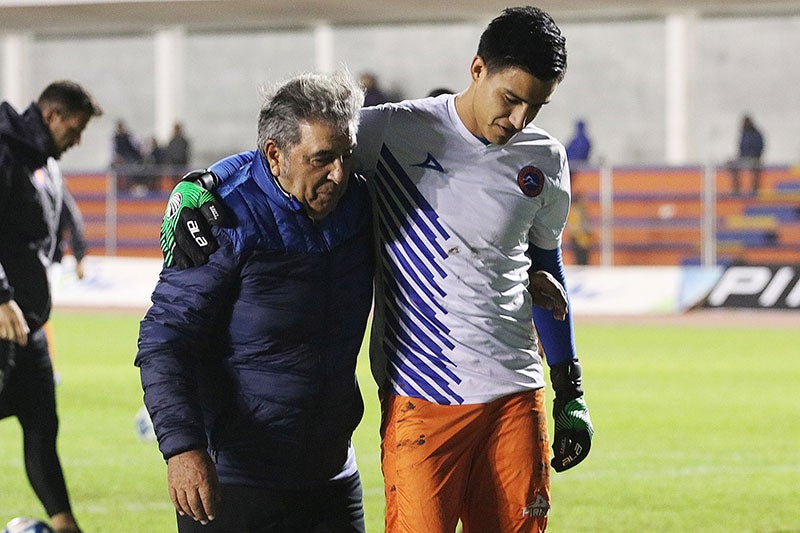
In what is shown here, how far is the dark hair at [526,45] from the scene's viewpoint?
408cm

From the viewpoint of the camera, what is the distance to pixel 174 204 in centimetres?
394

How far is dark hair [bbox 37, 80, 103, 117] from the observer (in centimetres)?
684

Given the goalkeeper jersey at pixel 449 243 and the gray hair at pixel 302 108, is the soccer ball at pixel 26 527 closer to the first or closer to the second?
the goalkeeper jersey at pixel 449 243

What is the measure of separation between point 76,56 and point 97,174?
8.54 meters

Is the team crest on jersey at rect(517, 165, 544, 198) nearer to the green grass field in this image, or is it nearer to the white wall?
the green grass field

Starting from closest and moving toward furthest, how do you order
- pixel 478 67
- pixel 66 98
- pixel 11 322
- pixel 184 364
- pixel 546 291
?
pixel 184 364, pixel 478 67, pixel 546 291, pixel 11 322, pixel 66 98

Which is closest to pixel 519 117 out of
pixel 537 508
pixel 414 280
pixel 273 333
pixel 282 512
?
pixel 414 280

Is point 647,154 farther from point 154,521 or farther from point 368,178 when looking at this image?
point 368,178

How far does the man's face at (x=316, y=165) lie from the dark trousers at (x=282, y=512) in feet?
2.66

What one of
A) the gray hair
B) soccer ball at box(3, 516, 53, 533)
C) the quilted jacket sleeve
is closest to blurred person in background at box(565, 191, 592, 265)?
soccer ball at box(3, 516, 53, 533)

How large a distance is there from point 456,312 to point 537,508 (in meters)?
0.62

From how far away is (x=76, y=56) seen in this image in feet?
120

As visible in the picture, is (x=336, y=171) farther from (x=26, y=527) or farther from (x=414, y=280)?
(x=26, y=527)

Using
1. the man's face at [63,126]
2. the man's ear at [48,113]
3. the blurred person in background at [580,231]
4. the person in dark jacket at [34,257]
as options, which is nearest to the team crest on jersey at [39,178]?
the person in dark jacket at [34,257]
